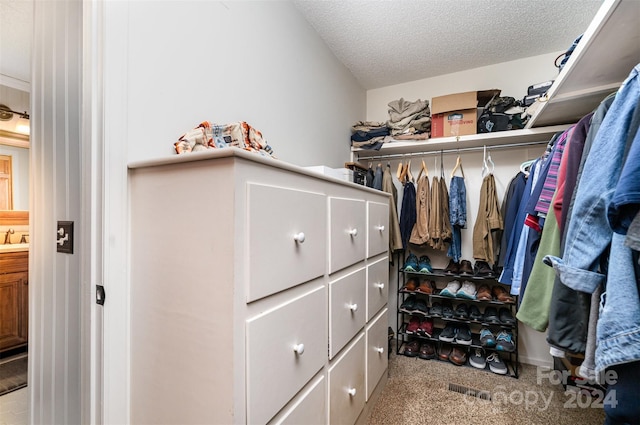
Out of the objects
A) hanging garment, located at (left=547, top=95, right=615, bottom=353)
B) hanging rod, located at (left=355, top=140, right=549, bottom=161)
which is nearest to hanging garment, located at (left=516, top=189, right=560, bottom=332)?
hanging garment, located at (left=547, top=95, right=615, bottom=353)

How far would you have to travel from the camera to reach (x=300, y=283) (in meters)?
0.91

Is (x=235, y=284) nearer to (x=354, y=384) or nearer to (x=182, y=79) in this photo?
Result: (x=182, y=79)

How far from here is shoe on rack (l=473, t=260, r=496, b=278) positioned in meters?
2.20

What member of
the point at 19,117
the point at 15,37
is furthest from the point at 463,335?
the point at 19,117

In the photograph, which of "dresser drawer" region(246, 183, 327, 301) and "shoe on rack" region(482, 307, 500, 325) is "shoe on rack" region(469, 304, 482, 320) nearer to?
"shoe on rack" region(482, 307, 500, 325)

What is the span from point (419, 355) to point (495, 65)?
8.20 ft

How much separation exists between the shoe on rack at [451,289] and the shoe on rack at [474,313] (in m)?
0.19

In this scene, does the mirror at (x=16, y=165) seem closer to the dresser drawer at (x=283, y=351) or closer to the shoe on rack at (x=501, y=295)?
the dresser drawer at (x=283, y=351)

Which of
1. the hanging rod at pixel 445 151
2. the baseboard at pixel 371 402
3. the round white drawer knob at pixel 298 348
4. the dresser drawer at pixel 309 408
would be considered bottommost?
the baseboard at pixel 371 402

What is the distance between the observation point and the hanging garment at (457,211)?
88.0 inches

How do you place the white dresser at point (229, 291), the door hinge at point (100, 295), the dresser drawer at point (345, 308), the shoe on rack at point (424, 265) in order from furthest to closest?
the shoe on rack at point (424, 265), the dresser drawer at point (345, 308), the door hinge at point (100, 295), the white dresser at point (229, 291)

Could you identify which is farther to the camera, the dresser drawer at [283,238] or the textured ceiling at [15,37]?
the textured ceiling at [15,37]

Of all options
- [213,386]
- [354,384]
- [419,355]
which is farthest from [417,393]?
[213,386]

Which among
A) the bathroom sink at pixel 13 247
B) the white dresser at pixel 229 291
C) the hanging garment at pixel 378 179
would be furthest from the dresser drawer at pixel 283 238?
the bathroom sink at pixel 13 247
